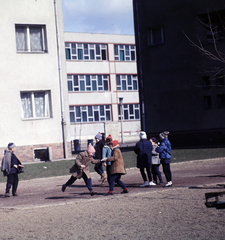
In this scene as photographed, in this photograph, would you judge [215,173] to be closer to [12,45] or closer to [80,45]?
[12,45]

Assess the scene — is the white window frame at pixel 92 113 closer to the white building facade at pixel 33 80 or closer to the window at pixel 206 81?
the window at pixel 206 81

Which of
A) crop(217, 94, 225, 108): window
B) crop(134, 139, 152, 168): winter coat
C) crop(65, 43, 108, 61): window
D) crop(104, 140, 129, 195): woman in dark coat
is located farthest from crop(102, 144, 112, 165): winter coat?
crop(65, 43, 108, 61): window

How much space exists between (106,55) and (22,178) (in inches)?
1722

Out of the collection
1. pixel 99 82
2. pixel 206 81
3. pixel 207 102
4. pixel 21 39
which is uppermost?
pixel 99 82

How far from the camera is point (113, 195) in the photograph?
11.9 m

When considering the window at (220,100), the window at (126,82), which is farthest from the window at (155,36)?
the window at (126,82)

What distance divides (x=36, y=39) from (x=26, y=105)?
3.70m

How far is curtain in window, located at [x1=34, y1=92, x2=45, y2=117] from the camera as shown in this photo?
25.1 m

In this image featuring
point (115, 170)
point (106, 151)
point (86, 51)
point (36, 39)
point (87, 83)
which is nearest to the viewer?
point (115, 170)

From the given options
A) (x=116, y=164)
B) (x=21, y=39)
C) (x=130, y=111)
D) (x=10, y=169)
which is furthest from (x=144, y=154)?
(x=130, y=111)

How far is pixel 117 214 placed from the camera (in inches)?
358

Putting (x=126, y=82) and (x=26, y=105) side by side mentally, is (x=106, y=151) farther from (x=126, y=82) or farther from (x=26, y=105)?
(x=126, y=82)

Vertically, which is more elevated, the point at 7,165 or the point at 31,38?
the point at 31,38

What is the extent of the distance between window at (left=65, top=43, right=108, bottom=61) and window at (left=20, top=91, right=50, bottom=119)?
3275cm
